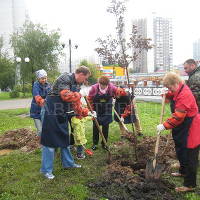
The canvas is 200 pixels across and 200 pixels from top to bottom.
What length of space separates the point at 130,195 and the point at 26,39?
101ft

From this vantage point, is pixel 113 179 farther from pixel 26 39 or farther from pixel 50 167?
pixel 26 39

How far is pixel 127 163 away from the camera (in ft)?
17.0

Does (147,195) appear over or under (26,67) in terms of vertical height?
under

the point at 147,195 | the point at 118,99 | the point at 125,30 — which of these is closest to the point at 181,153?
the point at 147,195

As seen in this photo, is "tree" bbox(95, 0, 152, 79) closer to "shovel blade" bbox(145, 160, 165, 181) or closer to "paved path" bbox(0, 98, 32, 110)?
"shovel blade" bbox(145, 160, 165, 181)

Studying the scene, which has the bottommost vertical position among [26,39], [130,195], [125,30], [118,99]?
[130,195]

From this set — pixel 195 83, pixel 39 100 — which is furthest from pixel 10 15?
pixel 195 83

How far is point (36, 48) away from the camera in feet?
105

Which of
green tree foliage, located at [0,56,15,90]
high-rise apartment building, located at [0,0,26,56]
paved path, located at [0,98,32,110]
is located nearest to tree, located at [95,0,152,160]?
paved path, located at [0,98,32,110]

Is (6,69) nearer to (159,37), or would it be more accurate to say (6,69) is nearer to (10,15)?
(159,37)

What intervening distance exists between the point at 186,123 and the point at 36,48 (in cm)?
3015

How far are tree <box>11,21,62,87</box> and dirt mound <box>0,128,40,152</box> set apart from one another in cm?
2408

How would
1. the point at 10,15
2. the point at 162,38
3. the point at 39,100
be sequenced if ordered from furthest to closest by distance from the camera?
the point at 10,15 → the point at 162,38 → the point at 39,100

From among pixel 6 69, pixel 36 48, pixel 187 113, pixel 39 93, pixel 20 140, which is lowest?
pixel 20 140
